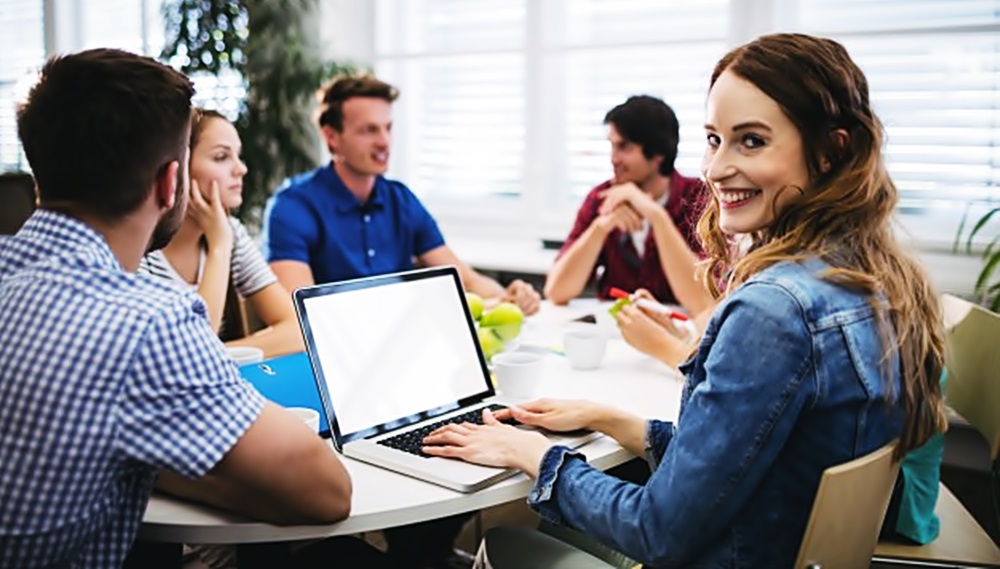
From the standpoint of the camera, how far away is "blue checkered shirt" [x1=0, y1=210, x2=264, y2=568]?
942 mm

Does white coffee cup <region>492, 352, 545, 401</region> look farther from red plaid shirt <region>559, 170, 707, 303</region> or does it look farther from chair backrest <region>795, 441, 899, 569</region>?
red plaid shirt <region>559, 170, 707, 303</region>

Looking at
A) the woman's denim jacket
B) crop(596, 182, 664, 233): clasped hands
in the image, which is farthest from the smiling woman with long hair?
crop(596, 182, 664, 233): clasped hands

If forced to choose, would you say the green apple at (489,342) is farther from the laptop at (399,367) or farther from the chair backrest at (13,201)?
the chair backrest at (13,201)

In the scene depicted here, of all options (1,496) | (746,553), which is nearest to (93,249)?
(1,496)

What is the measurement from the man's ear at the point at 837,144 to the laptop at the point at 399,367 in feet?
1.70

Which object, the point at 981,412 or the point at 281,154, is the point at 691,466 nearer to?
the point at 981,412

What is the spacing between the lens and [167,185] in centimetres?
106

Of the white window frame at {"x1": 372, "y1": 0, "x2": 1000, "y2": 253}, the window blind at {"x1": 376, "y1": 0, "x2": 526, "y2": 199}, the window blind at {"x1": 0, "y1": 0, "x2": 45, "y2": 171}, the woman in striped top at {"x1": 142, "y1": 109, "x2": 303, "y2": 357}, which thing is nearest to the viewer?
the woman in striped top at {"x1": 142, "y1": 109, "x2": 303, "y2": 357}

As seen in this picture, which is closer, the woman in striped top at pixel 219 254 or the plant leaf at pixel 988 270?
the woman in striped top at pixel 219 254

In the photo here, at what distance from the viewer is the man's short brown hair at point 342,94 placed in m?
3.05

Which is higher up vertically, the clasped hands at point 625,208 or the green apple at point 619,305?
the clasped hands at point 625,208

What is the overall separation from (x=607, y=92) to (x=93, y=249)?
10.3ft

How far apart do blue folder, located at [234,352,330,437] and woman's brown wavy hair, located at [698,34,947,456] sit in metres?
0.70

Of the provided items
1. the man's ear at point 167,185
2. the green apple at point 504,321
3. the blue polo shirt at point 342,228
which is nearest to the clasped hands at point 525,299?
the green apple at point 504,321
